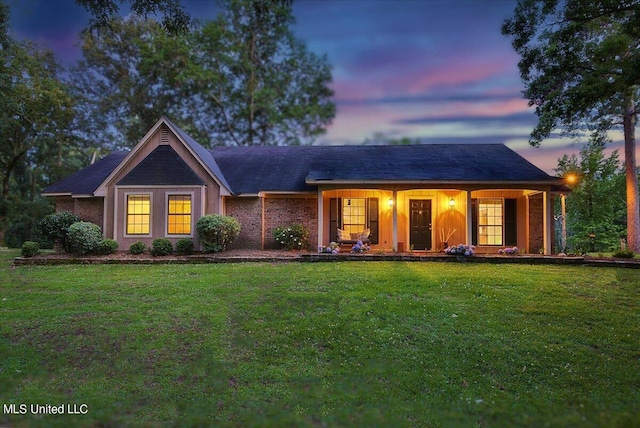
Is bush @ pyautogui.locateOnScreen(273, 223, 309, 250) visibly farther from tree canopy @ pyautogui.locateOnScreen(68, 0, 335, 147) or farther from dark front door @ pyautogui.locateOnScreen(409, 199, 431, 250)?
tree canopy @ pyautogui.locateOnScreen(68, 0, 335, 147)

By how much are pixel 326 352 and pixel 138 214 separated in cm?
1223

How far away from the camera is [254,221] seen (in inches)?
621

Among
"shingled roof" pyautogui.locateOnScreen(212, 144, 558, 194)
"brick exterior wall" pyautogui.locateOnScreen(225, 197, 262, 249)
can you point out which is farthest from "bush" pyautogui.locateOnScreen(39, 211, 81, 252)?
"shingled roof" pyautogui.locateOnScreen(212, 144, 558, 194)

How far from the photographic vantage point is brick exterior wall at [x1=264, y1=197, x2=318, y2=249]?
15.8 metres

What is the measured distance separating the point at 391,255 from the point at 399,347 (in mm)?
7119

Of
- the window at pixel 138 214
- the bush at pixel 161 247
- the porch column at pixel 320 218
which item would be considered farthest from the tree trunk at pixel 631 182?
the window at pixel 138 214

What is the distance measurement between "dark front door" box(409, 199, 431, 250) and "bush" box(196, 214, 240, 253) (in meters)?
7.16

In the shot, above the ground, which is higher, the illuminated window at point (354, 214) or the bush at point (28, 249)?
the illuminated window at point (354, 214)

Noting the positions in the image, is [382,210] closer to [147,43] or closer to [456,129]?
[456,129]

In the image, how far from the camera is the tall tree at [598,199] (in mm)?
25016

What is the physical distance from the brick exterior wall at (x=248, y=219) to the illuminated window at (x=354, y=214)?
3502 millimetres

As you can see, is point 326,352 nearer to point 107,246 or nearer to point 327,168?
point 327,168

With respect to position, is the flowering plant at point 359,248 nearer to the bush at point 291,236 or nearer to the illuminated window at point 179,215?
the bush at point 291,236

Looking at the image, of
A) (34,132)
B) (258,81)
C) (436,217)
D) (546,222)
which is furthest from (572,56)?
(34,132)
